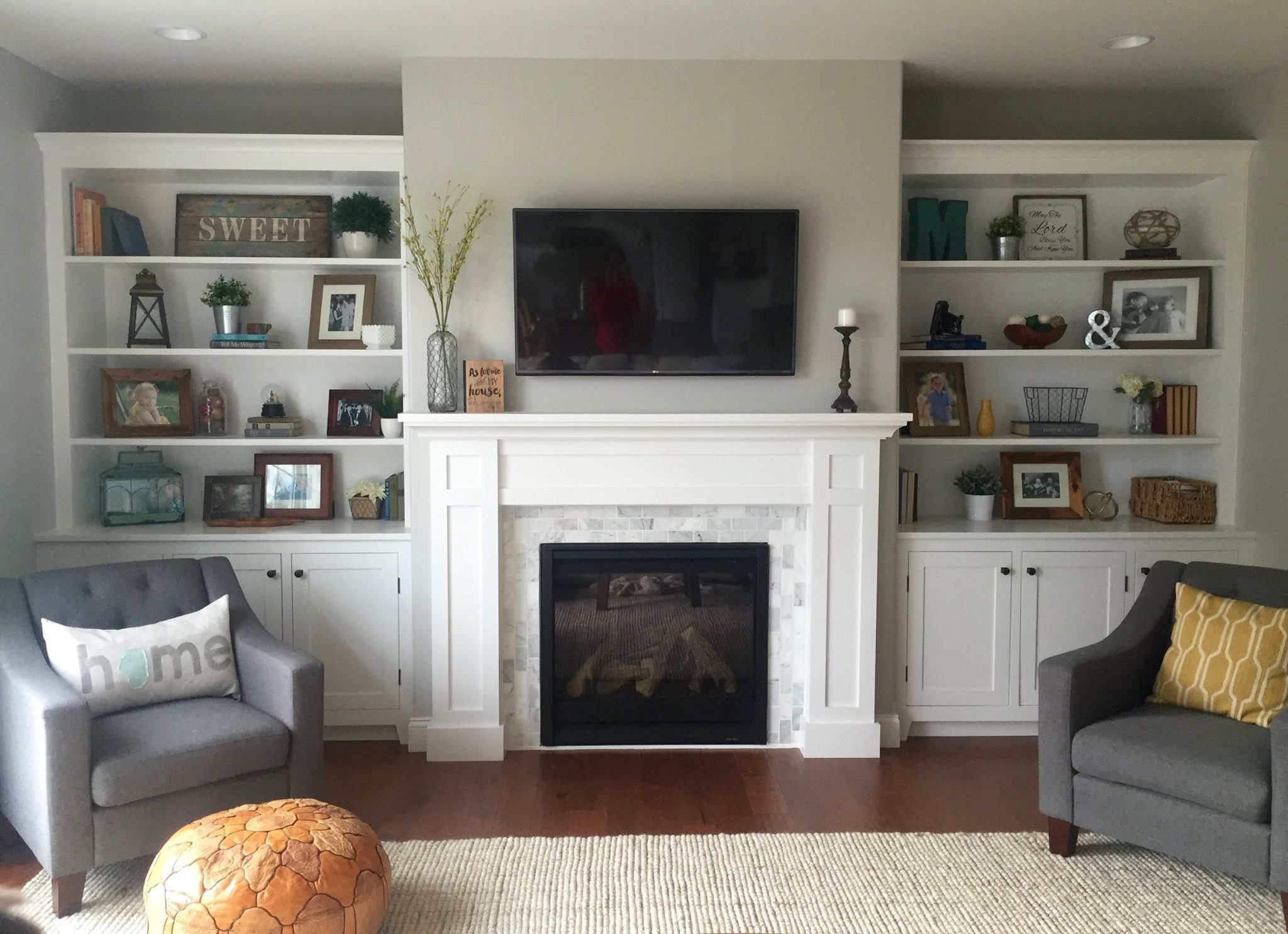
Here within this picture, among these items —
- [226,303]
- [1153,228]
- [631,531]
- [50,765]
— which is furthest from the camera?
[1153,228]

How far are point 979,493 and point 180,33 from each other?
3.36 metres

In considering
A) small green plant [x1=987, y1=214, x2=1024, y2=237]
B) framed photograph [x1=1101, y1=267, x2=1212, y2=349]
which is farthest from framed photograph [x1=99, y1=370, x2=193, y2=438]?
framed photograph [x1=1101, y1=267, x2=1212, y2=349]

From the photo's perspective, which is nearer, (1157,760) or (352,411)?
(1157,760)

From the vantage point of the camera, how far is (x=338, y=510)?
14.6 feet

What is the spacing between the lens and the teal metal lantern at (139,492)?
4.16 meters

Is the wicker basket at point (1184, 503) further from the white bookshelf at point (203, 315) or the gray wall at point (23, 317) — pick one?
the gray wall at point (23, 317)

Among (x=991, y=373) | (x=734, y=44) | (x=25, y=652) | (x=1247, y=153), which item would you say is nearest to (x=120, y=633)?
(x=25, y=652)

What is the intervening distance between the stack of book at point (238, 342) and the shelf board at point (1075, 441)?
2.53 metres

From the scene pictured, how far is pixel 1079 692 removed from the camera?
119 inches

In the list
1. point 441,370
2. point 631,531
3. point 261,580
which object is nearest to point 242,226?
point 441,370

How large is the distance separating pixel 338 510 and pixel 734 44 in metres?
2.41

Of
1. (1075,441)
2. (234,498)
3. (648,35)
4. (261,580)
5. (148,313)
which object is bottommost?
(261,580)

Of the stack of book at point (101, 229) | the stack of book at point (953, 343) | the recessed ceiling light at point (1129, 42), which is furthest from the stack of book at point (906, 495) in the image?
the stack of book at point (101, 229)

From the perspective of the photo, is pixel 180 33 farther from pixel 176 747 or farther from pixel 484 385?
pixel 176 747
